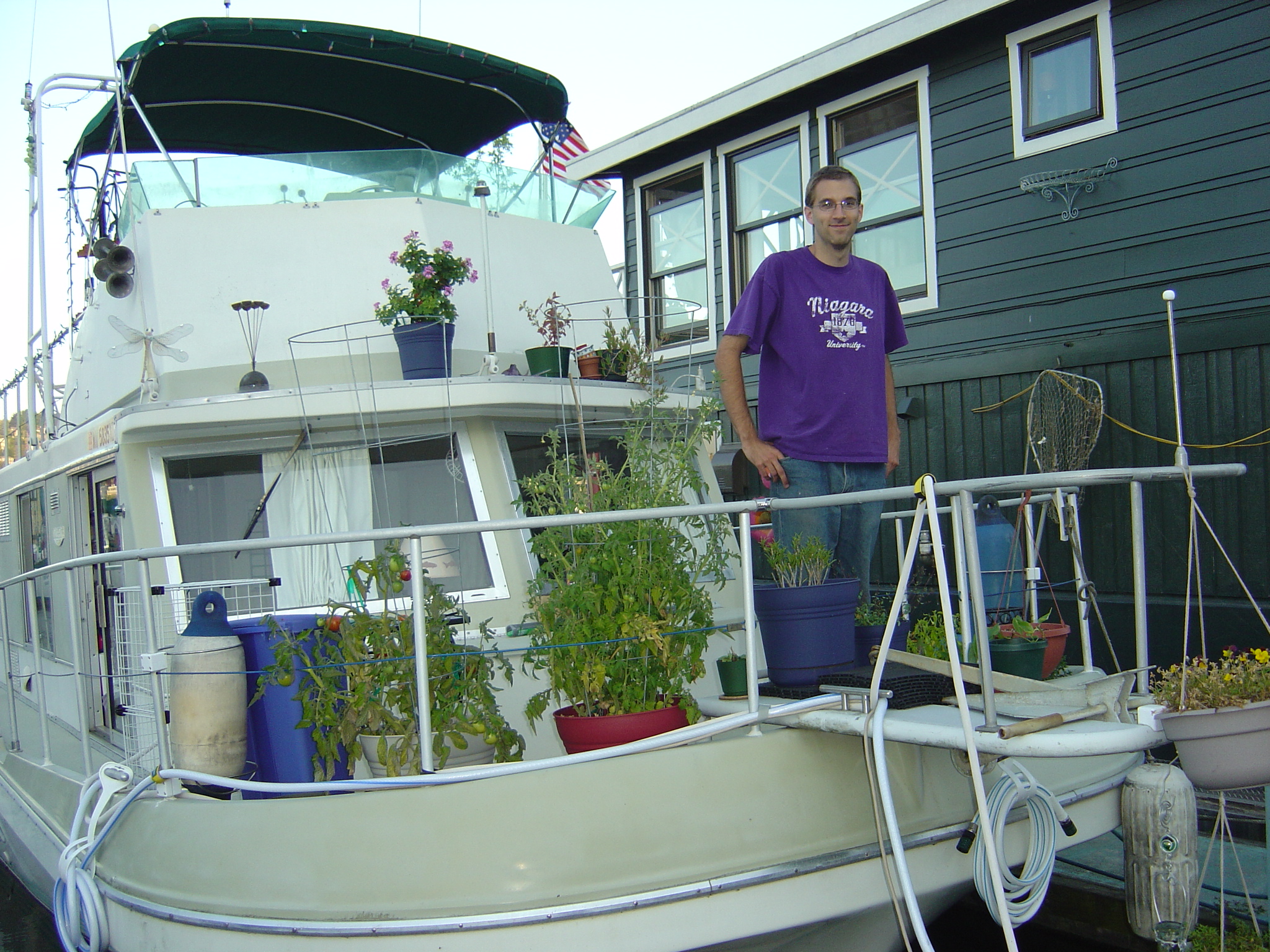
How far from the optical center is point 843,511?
3.82 m

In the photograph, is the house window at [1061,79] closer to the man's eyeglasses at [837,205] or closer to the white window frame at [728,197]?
the white window frame at [728,197]

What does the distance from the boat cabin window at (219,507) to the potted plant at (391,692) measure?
4.21 feet

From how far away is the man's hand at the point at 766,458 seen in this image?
3727 mm

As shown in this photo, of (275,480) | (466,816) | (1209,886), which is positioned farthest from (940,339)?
(466,816)

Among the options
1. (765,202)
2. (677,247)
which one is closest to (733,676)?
(765,202)

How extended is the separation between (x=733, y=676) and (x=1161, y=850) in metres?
1.37

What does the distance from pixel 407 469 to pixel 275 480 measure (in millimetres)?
567

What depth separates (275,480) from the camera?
452 cm

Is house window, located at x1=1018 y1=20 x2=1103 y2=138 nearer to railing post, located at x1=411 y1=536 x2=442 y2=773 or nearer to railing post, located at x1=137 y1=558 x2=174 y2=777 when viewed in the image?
railing post, located at x1=411 y1=536 x2=442 y2=773

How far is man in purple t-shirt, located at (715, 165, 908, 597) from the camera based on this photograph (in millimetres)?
3762

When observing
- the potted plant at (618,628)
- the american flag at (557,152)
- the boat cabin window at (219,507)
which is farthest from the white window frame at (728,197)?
the potted plant at (618,628)

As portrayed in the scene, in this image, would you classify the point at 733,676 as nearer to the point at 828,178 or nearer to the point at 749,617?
the point at 749,617

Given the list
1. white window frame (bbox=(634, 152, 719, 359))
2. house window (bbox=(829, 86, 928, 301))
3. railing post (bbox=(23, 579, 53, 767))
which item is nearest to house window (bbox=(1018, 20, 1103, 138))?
house window (bbox=(829, 86, 928, 301))

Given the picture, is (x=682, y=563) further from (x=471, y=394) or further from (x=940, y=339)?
(x=940, y=339)
